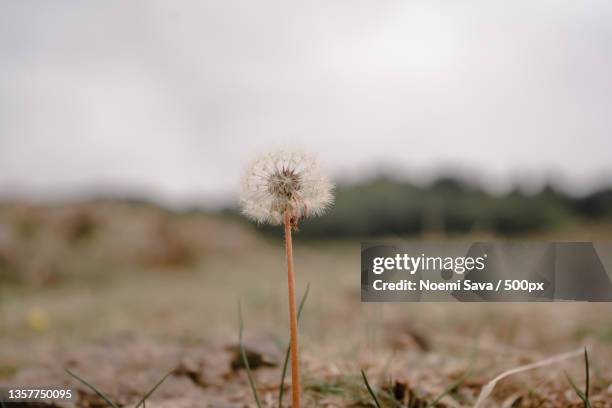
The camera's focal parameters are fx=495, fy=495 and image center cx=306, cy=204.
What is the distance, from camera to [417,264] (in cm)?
198

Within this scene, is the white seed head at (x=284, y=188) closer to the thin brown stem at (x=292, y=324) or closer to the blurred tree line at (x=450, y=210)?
the thin brown stem at (x=292, y=324)

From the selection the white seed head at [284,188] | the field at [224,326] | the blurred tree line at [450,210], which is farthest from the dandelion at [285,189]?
the blurred tree line at [450,210]

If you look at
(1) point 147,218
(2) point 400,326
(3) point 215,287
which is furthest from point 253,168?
(1) point 147,218

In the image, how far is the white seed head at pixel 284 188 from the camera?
4.40 ft

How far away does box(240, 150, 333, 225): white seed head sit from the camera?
4.40 feet

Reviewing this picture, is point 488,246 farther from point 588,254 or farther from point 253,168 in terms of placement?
point 253,168

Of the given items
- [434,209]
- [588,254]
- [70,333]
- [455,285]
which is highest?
[434,209]

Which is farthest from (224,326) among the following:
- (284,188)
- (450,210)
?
(450,210)

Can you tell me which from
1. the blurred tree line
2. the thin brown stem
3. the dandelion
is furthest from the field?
the blurred tree line

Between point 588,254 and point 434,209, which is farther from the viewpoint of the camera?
point 434,209

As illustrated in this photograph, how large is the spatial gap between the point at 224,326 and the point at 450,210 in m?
11.4

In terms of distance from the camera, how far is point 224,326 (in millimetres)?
4293

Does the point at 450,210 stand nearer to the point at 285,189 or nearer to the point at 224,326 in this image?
the point at 224,326

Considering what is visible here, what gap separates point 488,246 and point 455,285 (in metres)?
0.22
